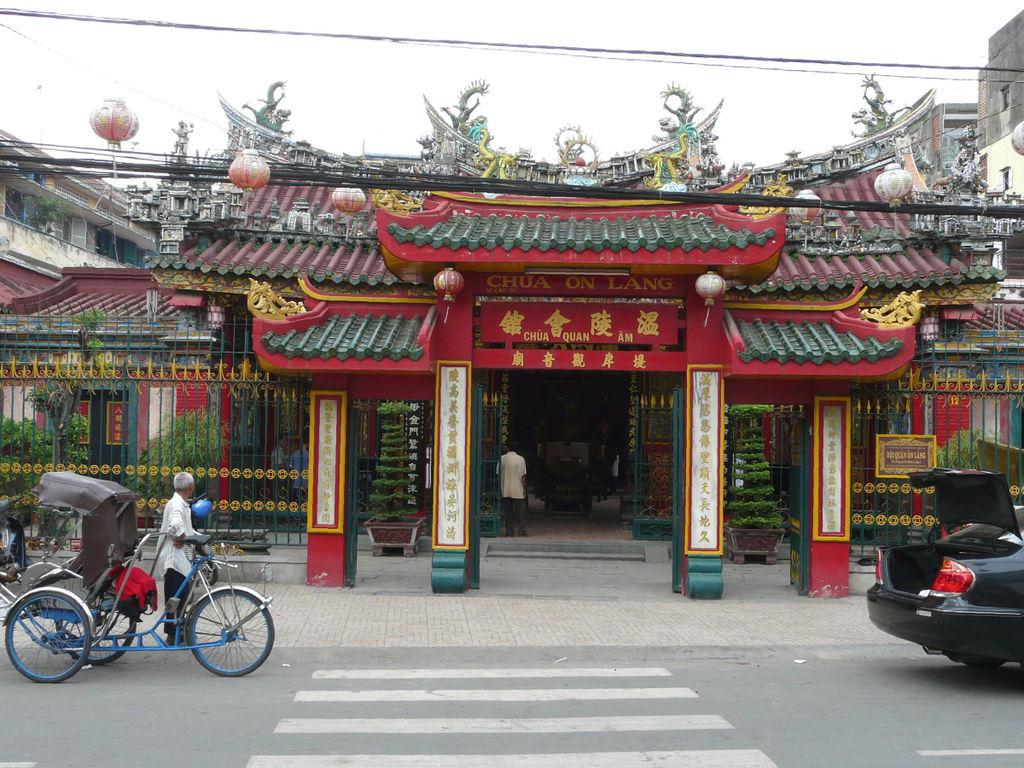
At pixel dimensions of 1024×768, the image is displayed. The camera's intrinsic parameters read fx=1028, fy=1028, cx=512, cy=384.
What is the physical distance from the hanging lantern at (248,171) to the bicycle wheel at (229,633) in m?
4.40

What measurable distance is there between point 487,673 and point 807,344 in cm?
544

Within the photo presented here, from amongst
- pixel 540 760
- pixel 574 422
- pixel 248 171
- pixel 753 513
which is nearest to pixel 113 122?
pixel 248 171

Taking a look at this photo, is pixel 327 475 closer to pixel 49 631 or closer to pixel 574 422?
pixel 49 631

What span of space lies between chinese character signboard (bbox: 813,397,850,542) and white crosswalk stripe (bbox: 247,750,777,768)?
6379mm

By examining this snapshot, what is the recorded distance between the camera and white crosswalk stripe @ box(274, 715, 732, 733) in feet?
21.7

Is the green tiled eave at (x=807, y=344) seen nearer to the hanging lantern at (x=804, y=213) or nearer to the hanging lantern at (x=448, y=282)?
the hanging lantern at (x=448, y=282)

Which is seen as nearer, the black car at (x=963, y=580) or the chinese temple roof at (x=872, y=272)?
the black car at (x=963, y=580)

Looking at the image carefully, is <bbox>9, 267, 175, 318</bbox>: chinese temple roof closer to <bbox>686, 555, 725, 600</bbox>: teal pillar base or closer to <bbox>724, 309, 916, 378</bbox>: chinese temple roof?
<bbox>686, 555, 725, 600</bbox>: teal pillar base

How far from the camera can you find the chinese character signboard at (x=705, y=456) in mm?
11930

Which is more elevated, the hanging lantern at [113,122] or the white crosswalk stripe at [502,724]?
the hanging lantern at [113,122]

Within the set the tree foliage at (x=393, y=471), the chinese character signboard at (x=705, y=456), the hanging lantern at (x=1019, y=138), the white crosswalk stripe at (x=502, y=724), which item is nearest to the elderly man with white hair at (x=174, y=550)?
the white crosswalk stripe at (x=502, y=724)

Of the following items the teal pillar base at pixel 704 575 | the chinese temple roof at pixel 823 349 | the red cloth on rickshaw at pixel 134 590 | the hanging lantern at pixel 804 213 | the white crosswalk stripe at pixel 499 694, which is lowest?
the white crosswalk stripe at pixel 499 694

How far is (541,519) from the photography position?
19.6 meters

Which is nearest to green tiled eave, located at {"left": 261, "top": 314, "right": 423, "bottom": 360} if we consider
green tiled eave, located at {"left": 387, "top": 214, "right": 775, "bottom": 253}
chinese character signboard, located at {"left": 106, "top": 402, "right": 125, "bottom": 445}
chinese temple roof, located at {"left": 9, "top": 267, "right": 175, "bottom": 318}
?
green tiled eave, located at {"left": 387, "top": 214, "right": 775, "bottom": 253}
